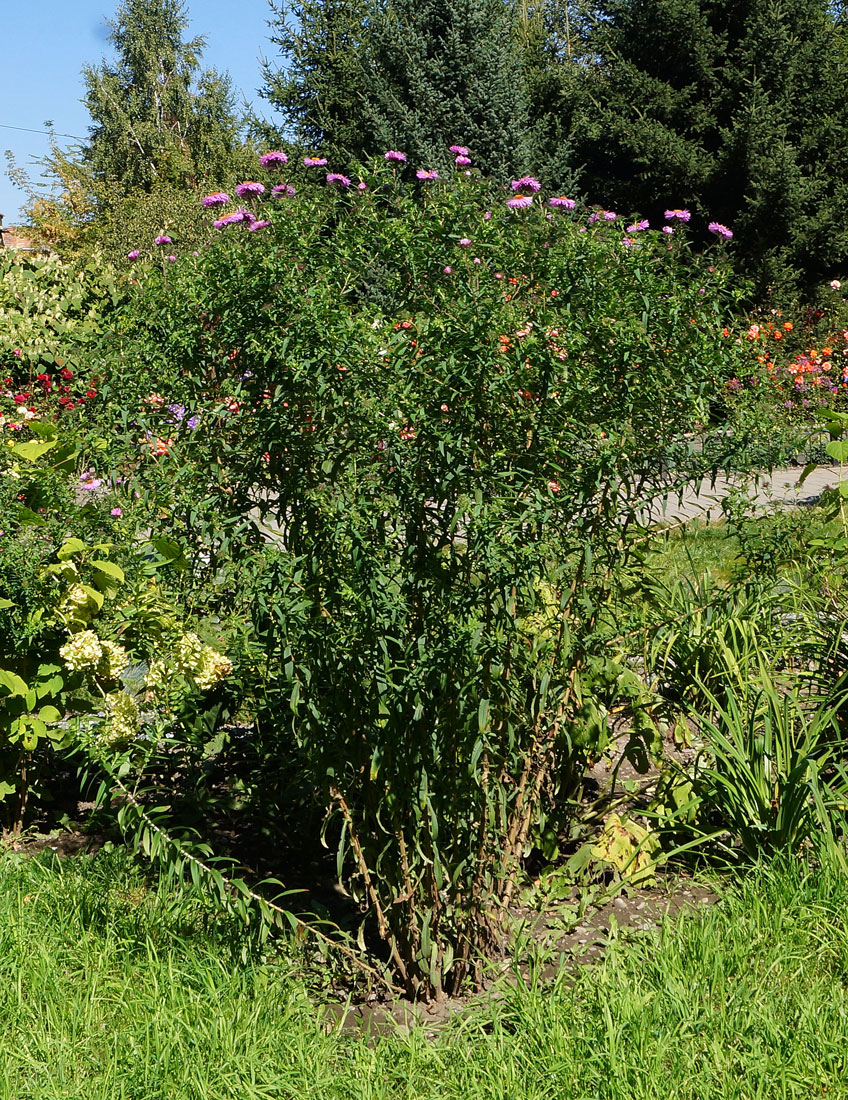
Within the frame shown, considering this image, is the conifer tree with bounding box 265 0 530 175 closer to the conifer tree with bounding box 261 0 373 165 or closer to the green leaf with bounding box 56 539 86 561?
the conifer tree with bounding box 261 0 373 165

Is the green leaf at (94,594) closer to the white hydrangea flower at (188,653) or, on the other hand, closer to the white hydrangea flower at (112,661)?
the white hydrangea flower at (112,661)

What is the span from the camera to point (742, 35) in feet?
49.7

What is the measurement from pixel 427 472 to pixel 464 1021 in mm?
1302

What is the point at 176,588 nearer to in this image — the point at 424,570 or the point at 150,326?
the point at 150,326

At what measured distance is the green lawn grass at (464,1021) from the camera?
2098mm

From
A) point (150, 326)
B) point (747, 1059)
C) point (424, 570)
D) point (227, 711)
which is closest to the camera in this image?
point (747, 1059)

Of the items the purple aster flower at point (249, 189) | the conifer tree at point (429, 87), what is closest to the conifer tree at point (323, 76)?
the conifer tree at point (429, 87)

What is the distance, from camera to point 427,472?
2.29 metres

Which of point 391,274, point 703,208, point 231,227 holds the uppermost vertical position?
point 703,208

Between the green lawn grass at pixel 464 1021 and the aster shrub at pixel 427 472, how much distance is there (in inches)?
12.1

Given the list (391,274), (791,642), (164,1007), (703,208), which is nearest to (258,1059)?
(164,1007)

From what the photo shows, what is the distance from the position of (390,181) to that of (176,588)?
1.28 m

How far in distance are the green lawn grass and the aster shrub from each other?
307 mm

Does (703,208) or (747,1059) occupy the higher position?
(703,208)
